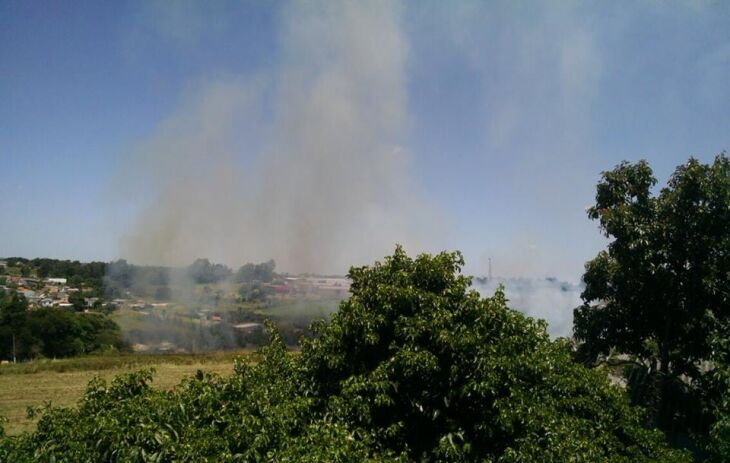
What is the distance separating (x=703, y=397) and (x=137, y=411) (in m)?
19.9

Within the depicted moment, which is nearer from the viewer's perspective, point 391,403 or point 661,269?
point 391,403

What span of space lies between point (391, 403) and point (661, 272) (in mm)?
14260

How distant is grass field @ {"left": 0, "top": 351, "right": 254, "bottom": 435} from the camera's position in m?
33.1

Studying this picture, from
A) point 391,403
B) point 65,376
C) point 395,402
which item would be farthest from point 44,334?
point 391,403

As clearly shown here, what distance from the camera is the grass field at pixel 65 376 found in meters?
33.1

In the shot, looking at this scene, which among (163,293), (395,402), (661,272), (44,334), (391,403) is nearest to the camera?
(391,403)

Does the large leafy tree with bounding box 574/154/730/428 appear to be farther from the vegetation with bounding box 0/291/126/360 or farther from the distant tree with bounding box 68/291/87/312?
the distant tree with bounding box 68/291/87/312

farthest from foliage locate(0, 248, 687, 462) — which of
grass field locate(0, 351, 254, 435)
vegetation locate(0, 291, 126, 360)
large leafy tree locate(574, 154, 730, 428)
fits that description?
vegetation locate(0, 291, 126, 360)

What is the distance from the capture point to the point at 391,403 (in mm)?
9547

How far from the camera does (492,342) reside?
10609 millimetres

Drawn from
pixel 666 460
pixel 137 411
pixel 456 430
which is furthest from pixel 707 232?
pixel 137 411

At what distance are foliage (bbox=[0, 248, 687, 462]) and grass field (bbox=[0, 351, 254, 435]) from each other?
1740 cm

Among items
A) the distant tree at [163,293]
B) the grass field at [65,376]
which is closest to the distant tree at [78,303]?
the distant tree at [163,293]

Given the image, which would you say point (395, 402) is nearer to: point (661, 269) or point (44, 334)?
point (661, 269)
